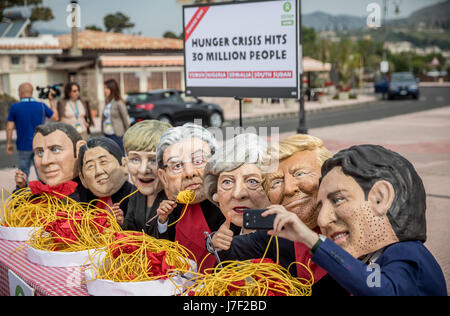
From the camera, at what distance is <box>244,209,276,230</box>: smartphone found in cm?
183

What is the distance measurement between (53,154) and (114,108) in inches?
205

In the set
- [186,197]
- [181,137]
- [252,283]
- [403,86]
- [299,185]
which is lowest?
[252,283]

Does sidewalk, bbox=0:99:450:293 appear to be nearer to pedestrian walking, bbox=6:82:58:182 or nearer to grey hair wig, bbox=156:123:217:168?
pedestrian walking, bbox=6:82:58:182

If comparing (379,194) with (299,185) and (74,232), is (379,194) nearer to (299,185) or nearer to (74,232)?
(299,185)

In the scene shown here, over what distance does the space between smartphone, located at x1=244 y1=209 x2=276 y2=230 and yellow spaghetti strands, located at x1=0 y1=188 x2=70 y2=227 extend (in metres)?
1.42

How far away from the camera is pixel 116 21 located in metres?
55.3

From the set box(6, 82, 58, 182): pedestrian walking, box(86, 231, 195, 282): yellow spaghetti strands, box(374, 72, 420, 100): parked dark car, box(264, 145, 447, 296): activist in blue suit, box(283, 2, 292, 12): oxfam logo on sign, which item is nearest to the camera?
box(264, 145, 447, 296): activist in blue suit

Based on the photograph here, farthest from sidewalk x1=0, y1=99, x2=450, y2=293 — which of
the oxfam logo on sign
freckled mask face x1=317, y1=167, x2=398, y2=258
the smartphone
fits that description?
the smartphone

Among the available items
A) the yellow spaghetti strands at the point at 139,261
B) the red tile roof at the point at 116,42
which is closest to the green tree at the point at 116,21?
the red tile roof at the point at 116,42

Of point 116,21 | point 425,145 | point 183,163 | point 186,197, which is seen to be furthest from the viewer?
point 116,21

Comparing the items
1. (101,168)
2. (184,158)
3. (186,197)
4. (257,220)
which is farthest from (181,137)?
(257,220)

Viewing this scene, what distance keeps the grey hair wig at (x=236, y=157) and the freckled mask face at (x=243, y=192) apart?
0.03 meters

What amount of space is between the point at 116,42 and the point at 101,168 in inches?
1006
